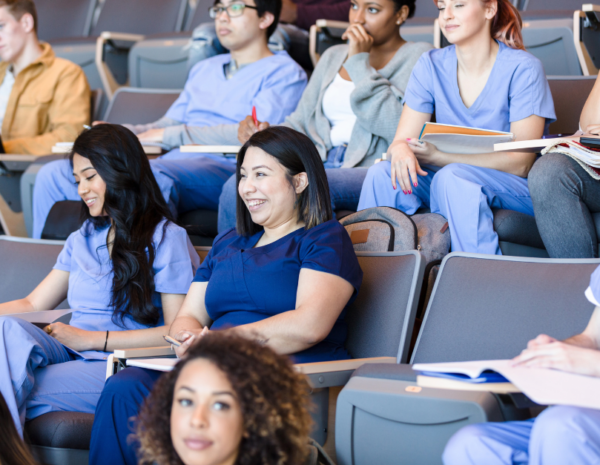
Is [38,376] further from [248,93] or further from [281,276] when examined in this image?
[248,93]

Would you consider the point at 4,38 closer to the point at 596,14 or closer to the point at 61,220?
the point at 61,220

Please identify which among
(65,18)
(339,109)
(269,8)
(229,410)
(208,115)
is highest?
(269,8)

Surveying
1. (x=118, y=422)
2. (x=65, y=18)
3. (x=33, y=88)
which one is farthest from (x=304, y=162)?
(x=65, y=18)

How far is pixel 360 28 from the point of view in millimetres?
2730

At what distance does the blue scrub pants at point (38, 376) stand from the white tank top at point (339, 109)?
4.68 feet

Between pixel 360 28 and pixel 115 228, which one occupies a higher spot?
pixel 360 28

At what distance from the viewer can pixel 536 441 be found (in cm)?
98

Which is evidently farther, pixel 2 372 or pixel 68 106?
pixel 68 106

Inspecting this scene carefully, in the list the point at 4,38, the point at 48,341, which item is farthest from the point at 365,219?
the point at 4,38

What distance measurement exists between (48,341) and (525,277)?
3.79ft

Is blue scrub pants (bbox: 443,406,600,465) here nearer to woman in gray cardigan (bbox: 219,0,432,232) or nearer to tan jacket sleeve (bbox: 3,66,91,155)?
woman in gray cardigan (bbox: 219,0,432,232)

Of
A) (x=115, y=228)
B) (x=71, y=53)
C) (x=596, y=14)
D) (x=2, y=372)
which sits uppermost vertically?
(x=596, y=14)

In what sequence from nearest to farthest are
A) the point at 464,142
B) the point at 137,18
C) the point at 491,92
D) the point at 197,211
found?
the point at 464,142 < the point at 491,92 < the point at 197,211 < the point at 137,18

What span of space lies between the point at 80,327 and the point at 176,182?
0.87 metres
